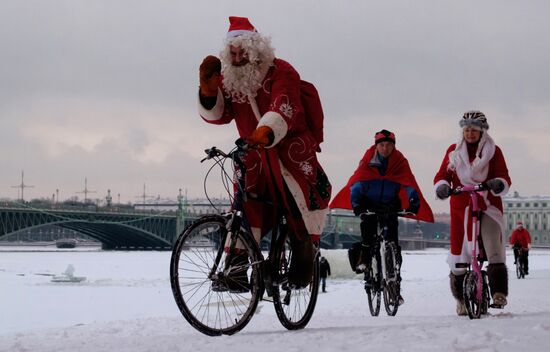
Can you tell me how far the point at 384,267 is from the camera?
7.04 m

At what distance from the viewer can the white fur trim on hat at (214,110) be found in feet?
15.6

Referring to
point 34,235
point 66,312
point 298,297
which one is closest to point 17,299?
point 66,312

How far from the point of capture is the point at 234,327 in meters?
4.30

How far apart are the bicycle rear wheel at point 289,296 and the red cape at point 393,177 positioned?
2134 millimetres

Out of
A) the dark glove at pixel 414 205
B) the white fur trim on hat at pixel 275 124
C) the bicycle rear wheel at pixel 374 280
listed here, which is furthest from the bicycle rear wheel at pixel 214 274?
the dark glove at pixel 414 205

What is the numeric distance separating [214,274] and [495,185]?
8.86 feet

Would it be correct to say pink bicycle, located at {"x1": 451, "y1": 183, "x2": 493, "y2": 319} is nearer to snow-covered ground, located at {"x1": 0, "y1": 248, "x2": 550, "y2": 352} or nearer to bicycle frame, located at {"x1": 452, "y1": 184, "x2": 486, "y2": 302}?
bicycle frame, located at {"x1": 452, "y1": 184, "x2": 486, "y2": 302}

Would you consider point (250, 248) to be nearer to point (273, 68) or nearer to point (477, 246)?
point (273, 68)

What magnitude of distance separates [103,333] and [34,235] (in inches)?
4495

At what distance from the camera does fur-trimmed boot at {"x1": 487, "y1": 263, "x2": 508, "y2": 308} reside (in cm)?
640

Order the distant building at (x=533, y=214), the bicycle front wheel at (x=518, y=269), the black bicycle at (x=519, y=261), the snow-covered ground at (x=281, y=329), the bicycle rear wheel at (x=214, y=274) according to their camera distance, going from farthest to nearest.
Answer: the distant building at (x=533, y=214) < the bicycle front wheel at (x=518, y=269) < the black bicycle at (x=519, y=261) < the bicycle rear wheel at (x=214, y=274) < the snow-covered ground at (x=281, y=329)

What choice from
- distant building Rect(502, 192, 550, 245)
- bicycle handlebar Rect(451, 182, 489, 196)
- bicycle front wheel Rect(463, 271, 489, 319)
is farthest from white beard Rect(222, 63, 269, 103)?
distant building Rect(502, 192, 550, 245)

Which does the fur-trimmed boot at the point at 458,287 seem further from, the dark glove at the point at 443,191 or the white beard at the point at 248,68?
the white beard at the point at 248,68

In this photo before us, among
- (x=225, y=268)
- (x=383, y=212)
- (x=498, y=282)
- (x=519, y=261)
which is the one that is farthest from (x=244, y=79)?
(x=519, y=261)
